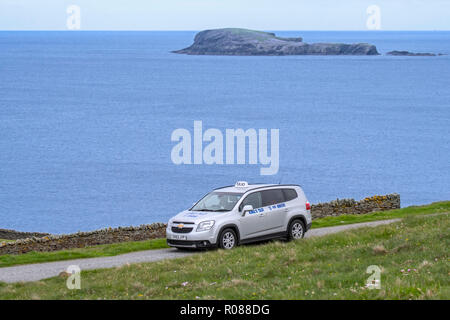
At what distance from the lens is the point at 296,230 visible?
73.9 ft

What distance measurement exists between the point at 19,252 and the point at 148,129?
3521 inches

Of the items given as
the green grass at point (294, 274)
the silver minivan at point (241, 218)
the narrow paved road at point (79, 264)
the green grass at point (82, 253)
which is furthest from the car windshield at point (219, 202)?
the green grass at point (82, 253)

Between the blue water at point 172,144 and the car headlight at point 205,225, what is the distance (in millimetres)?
41855

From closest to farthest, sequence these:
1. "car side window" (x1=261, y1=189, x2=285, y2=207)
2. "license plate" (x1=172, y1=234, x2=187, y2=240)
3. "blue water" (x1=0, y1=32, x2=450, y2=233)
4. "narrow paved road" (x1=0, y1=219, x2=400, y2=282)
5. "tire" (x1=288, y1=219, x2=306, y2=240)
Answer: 1. "narrow paved road" (x1=0, y1=219, x2=400, y2=282)
2. "license plate" (x1=172, y1=234, x2=187, y2=240)
3. "car side window" (x1=261, y1=189, x2=285, y2=207)
4. "tire" (x1=288, y1=219, x2=306, y2=240)
5. "blue water" (x1=0, y1=32, x2=450, y2=233)

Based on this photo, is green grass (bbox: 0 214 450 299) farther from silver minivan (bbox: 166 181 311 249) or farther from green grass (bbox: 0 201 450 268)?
green grass (bbox: 0 201 450 268)

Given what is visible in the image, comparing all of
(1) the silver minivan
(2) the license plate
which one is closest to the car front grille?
(1) the silver minivan

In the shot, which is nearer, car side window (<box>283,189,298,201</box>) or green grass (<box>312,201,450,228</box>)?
car side window (<box>283,189,298,201</box>)

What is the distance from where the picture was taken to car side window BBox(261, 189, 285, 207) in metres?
22.0

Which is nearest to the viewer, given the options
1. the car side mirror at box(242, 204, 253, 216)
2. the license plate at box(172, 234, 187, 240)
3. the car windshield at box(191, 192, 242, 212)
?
the car side mirror at box(242, 204, 253, 216)

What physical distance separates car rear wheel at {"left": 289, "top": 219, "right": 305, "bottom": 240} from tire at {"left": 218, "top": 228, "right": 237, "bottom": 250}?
2.07 m

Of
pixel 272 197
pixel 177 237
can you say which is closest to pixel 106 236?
pixel 177 237

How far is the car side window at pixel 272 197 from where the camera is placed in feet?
72.0
